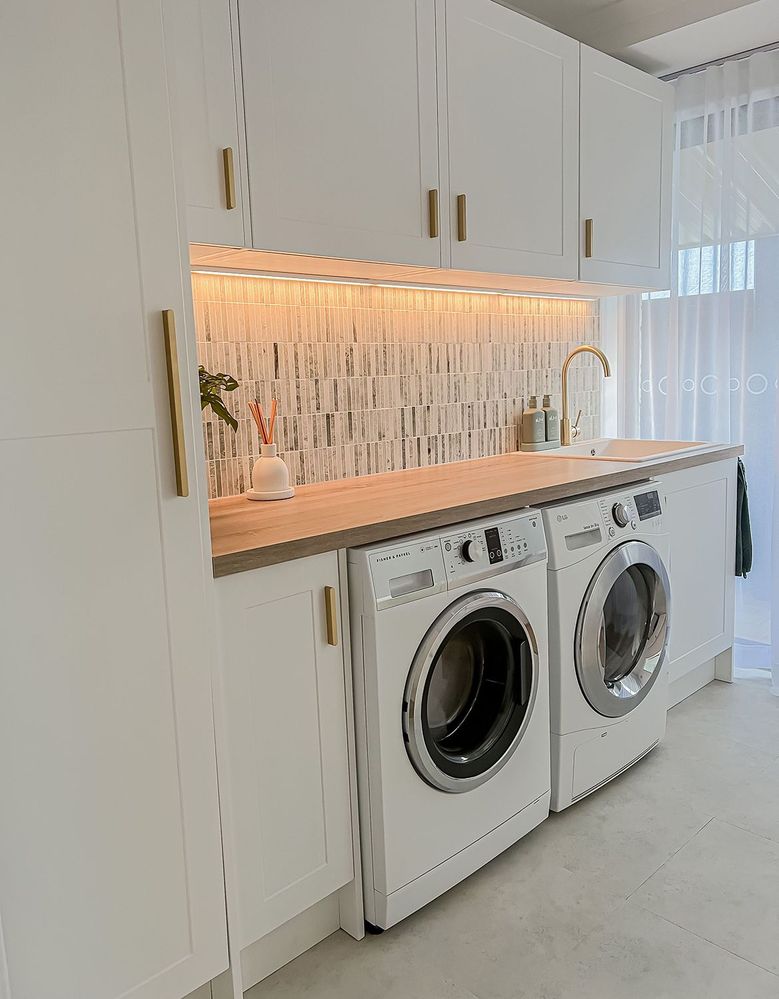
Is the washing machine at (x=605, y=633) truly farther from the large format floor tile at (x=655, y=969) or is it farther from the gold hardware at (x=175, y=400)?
the gold hardware at (x=175, y=400)

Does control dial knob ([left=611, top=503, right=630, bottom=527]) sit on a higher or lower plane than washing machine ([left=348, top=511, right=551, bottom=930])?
higher

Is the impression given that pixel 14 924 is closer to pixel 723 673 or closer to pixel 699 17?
pixel 723 673

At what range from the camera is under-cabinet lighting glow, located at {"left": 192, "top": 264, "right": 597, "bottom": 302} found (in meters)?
2.13

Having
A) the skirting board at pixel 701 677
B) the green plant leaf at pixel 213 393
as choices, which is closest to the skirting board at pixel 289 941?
the green plant leaf at pixel 213 393

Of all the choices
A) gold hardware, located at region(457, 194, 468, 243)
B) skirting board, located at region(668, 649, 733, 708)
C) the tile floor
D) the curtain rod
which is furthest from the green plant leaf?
the curtain rod

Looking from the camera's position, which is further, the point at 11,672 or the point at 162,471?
the point at 162,471

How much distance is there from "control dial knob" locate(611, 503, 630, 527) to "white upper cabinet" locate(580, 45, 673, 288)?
90 cm

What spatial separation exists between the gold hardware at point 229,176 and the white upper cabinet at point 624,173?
1.44 meters

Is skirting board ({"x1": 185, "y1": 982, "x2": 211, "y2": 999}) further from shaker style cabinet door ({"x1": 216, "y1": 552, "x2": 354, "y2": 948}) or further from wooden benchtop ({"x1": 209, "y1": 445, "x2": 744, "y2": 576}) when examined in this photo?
wooden benchtop ({"x1": 209, "y1": 445, "x2": 744, "y2": 576})

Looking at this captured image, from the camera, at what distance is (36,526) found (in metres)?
1.22

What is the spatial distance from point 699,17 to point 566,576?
2056 millimetres

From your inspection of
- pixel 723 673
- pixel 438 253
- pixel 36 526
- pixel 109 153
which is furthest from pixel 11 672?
pixel 723 673

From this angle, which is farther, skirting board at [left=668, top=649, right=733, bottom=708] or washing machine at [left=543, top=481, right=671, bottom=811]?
skirting board at [left=668, top=649, right=733, bottom=708]

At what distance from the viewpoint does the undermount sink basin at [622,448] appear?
3.01 meters
